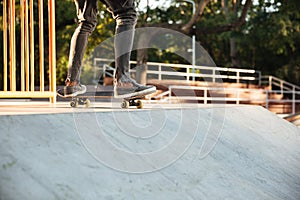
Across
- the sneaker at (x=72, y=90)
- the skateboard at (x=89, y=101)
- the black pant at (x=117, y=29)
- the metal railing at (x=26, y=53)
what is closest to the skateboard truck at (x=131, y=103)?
the skateboard at (x=89, y=101)

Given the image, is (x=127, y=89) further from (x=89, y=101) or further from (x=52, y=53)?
(x=52, y=53)

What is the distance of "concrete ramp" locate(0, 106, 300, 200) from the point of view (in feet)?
7.36

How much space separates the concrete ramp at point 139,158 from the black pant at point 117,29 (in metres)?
0.76

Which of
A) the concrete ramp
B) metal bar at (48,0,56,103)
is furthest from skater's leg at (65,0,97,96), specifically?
the concrete ramp

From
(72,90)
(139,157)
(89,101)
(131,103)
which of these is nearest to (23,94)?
(72,90)

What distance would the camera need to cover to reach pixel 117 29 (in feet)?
13.7

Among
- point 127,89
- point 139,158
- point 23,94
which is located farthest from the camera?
point 23,94

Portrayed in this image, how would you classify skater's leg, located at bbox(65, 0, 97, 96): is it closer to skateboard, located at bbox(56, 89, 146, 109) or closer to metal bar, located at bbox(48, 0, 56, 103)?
skateboard, located at bbox(56, 89, 146, 109)

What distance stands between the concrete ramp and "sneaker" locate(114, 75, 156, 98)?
47 cm

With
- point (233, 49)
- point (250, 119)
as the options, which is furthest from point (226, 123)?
point (233, 49)

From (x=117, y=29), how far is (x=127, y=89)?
1.82 feet

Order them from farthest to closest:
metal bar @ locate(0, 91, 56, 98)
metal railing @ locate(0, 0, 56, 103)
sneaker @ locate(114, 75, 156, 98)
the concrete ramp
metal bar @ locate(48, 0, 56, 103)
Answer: metal bar @ locate(48, 0, 56, 103) < metal railing @ locate(0, 0, 56, 103) < metal bar @ locate(0, 91, 56, 98) < sneaker @ locate(114, 75, 156, 98) < the concrete ramp

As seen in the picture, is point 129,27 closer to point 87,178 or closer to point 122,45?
point 122,45

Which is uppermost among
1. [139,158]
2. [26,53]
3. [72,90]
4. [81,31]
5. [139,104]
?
[81,31]
